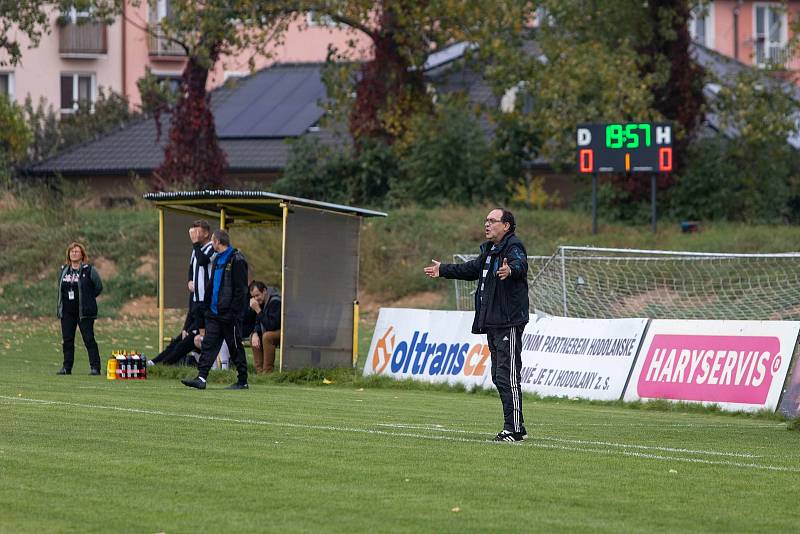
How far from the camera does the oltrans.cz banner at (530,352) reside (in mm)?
19297

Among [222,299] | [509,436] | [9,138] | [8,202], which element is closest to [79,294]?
[222,299]

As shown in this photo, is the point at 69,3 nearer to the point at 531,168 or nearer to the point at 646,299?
the point at 531,168

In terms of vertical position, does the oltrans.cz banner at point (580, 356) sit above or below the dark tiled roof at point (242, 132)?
below

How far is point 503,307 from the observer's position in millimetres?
12859

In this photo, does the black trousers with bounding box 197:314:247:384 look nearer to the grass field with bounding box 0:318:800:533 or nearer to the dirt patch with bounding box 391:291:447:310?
the grass field with bounding box 0:318:800:533

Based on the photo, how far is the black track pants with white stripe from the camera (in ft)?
42.2

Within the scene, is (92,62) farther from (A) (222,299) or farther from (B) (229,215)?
(A) (222,299)

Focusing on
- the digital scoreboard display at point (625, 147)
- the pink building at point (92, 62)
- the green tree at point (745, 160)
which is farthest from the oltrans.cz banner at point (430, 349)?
the pink building at point (92, 62)

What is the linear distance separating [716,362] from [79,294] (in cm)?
838

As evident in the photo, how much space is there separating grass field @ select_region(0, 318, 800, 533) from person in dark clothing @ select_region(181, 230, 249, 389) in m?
1.48

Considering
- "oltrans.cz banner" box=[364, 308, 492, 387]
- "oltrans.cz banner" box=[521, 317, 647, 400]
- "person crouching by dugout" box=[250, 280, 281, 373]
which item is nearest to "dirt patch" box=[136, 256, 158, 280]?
"person crouching by dugout" box=[250, 280, 281, 373]

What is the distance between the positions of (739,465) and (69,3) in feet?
105

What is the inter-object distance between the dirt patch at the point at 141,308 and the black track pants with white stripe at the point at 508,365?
82.8 ft

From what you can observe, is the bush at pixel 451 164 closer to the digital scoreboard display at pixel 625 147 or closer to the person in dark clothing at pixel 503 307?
the digital scoreboard display at pixel 625 147
